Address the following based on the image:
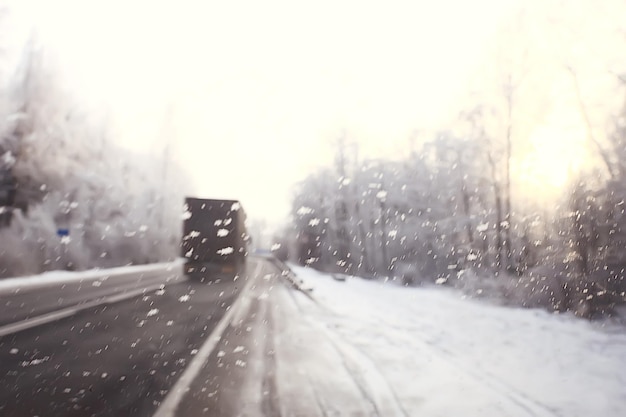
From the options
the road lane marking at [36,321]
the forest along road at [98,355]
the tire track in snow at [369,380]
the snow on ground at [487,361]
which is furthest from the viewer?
the road lane marking at [36,321]

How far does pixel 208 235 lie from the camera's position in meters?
27.2

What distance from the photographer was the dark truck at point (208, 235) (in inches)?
1068

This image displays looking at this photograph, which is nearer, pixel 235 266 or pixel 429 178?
pixel 235 266

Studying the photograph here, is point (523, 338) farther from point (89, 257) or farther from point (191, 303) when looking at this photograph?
point (89, 257)

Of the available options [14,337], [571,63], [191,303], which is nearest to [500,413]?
[14,337]

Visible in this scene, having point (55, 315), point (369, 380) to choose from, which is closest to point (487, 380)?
point (369, 380)

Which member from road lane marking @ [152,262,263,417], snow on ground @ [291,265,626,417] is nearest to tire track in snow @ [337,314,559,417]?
snow on ground @ [291,265,626,417]

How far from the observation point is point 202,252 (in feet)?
89.6

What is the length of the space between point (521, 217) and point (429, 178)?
10.4 meters

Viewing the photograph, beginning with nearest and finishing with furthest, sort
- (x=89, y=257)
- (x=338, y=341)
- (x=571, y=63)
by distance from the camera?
(x=338, y=341), (x=571, y=63), (x=89, y=257)

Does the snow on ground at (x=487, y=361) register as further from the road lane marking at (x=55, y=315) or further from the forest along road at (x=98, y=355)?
the road lane marking at (x=55, y=315)

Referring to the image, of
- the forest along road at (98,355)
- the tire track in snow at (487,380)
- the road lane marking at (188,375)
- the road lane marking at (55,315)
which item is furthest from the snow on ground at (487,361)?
the road lane marking at (55,315)

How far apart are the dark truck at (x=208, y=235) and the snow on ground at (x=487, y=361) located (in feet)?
49.2

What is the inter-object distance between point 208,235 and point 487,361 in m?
21.5
